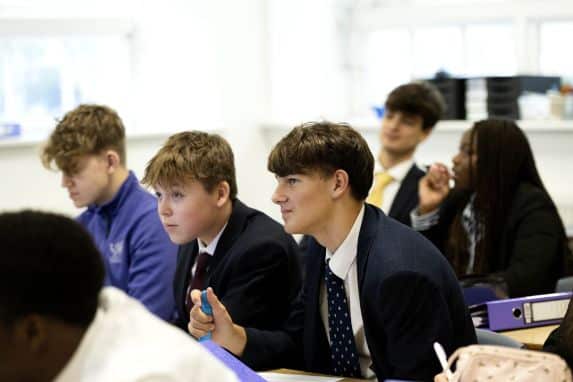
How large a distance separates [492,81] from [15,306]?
407cm

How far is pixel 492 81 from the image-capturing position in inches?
197

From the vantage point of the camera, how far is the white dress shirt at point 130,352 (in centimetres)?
131

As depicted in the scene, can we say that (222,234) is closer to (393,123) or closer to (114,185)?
(114,185)

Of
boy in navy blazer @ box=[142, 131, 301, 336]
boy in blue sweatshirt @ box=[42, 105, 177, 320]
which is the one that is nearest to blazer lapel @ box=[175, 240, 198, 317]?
boy in navy blazer @ box=[142, 131, 301, 336]

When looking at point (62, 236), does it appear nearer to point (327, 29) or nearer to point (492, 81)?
point (492, 81)

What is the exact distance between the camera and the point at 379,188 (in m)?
3.97

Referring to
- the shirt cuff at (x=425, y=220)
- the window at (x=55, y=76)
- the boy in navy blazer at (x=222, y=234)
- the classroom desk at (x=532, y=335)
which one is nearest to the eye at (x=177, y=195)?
the boy in navy blazer at (x=222, y=234)

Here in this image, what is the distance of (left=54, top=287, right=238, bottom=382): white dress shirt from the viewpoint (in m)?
1.31

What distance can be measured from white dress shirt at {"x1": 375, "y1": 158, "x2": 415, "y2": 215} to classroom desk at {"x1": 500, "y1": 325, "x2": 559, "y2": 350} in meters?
1.22

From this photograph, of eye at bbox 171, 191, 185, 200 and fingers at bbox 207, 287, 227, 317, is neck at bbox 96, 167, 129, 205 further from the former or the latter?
fingers at bbox 207, 287, 227, 317

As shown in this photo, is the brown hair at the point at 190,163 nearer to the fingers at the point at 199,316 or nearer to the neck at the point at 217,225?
the neck at the point at 217,225

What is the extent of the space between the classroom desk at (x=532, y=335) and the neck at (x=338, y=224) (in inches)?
22.1

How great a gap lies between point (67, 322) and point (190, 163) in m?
1.47

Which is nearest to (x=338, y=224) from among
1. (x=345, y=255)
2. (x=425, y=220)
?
(x=345, y=255)
